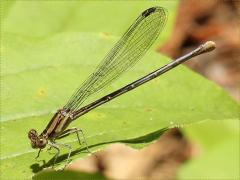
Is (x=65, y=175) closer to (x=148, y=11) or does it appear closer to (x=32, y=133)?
(x=32, y=133)

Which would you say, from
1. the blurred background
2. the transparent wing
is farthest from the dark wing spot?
the blurred background

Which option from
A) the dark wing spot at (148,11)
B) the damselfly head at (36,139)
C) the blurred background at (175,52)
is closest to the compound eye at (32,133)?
the damselfly head at (36,139)

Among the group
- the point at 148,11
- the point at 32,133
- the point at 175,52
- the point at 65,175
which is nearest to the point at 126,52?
the point at 148,11

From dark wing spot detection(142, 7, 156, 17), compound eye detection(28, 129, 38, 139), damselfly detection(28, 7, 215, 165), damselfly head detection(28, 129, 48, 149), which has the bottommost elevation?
damselfly head detection(28, 129, 48, 149)

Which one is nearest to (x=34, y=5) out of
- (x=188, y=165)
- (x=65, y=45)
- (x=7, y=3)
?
(x=7, y=3)

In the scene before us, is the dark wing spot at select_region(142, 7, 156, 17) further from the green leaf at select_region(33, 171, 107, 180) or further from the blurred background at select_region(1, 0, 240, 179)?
the green leaf at select_region(33, 171, 107, 180)

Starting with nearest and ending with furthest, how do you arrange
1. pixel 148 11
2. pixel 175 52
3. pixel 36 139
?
pixel 36 139 → pixel 148 11 → pixel 175 52

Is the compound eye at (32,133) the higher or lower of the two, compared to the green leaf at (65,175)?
higher

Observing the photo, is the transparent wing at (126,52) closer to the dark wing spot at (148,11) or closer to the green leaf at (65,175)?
the dark wing spot at (148,11)
